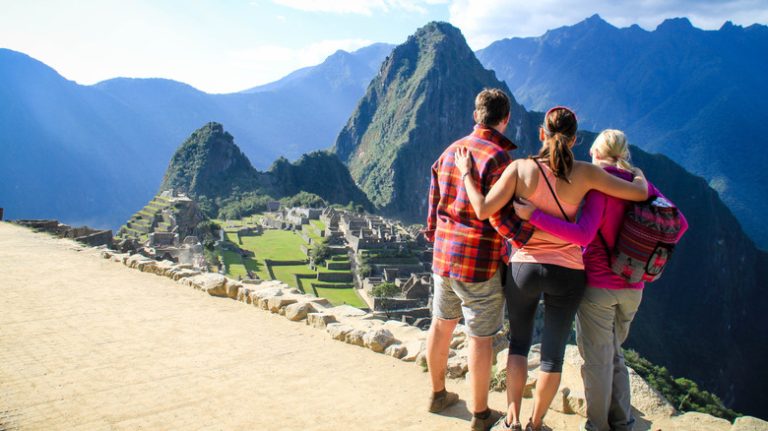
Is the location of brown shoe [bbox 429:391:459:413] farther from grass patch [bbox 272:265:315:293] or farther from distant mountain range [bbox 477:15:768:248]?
distant mountain range [bbox 477:15:768:248]

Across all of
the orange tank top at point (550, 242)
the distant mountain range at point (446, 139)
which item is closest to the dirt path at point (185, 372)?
the orange tank top at point (550, 242)

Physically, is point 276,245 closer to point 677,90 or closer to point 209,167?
point 209,167

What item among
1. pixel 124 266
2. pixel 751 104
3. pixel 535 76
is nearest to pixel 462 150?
pixel 124 266

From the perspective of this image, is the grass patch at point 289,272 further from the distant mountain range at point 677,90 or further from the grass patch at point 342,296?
the distant mountain range at point 677,90

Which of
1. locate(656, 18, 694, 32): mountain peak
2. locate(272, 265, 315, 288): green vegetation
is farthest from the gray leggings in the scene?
locate(656, 18, 694, 32): mountain peak

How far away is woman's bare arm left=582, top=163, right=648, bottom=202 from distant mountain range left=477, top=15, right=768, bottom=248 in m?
141

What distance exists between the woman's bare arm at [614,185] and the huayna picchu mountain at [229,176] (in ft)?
230

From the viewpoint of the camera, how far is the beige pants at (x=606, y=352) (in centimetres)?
303

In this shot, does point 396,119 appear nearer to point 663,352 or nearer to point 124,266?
point 663,352

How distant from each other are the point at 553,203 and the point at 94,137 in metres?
133

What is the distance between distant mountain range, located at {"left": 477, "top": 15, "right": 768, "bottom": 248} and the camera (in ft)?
424

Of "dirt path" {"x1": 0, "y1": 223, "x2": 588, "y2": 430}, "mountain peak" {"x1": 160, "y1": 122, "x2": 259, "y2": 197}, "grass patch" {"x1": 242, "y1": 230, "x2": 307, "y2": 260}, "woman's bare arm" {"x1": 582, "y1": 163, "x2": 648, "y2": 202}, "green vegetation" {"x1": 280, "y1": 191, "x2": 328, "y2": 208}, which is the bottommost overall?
"grass patch" {"x1": 242, "y1": 230, "x2": 307, "y2": 260}

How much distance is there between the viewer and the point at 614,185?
2.93 metres

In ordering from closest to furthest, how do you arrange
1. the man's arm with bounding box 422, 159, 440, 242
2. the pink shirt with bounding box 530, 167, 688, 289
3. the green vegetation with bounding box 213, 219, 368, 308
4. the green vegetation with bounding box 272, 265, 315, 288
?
the pink shirt with bounding box 530, 167, 688, 289 → the man's arm with bounding box 422, 159, 440, 242 → the green vegetation with bounding box 213, 219, 368, 308 → the green vegetation with bounding box 272, 265, 315, 288
